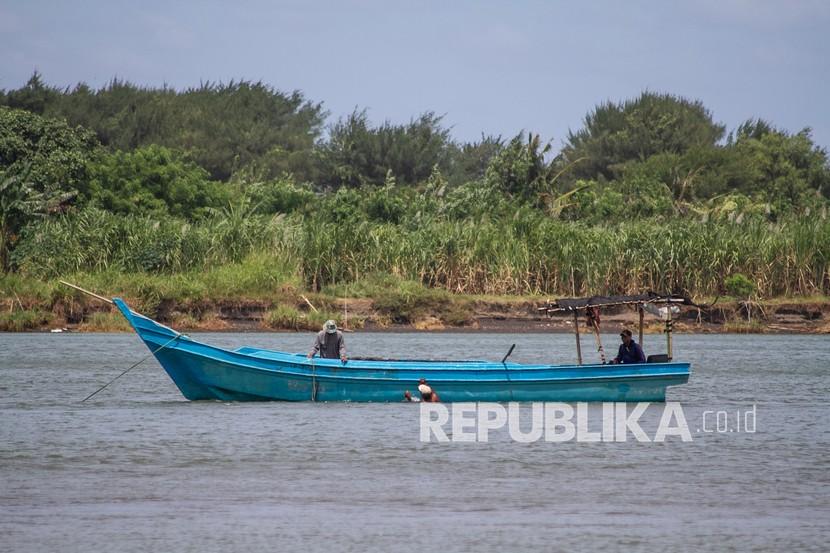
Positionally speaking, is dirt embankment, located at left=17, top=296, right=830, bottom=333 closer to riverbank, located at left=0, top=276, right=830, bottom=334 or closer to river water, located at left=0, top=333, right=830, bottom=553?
riverbank, located at left=0, top=276, right=830, bottom=334

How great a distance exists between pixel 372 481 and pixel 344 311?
27.0 m

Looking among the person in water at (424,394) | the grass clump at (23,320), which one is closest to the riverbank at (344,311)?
the grass clump at (23,320)

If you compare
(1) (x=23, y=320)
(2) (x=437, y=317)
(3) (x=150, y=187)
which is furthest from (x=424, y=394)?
(3) (x=150, y=187)

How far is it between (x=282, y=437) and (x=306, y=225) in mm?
27932

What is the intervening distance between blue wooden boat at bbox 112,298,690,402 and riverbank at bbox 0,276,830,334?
19.1 metres

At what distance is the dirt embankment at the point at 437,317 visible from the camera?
4388 centimetres

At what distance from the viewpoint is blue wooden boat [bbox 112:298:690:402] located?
74.8 ft

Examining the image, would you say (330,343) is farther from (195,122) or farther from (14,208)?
(195,122)

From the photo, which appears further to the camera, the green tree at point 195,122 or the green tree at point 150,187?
the green tree at point 195,122

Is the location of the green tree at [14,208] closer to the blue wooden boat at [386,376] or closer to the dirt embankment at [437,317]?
the dirt embankment at [437,317]

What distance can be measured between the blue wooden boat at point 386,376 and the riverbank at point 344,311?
19109mm

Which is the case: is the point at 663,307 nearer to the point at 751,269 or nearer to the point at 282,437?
the point at 282,437

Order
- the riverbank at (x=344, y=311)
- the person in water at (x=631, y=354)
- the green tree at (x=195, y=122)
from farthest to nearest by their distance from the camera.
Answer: the green tree at (x=195, y=122) → the riverbank at (x=344, y=311) → the person in water at (x=631, y=354)

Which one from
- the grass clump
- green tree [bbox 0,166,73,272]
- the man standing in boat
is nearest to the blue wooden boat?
the man standing in boat
